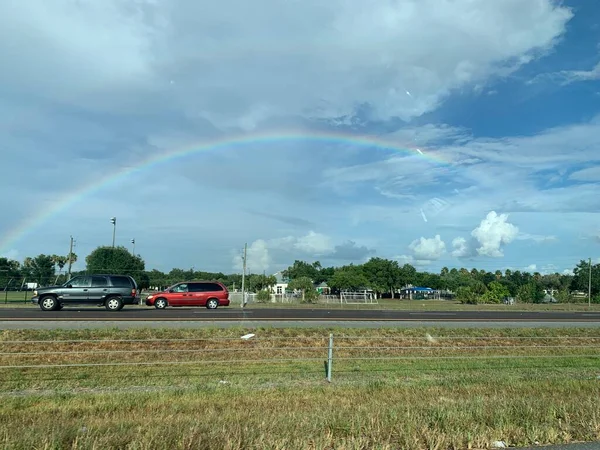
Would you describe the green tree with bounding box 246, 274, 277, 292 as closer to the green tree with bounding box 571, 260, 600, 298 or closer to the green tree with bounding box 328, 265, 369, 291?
the green tree with bounding box 328, 265, 369, 291

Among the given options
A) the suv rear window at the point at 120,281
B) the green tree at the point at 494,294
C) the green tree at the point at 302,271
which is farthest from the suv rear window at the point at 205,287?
the green tree at the point at 302,271

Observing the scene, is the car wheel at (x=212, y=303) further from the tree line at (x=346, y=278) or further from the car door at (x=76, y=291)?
the tree line at (x=346, y=278)

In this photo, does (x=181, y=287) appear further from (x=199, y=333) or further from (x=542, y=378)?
(x=542, y=378)

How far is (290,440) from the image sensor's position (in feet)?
17.9

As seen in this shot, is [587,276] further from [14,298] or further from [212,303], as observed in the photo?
[14,298]

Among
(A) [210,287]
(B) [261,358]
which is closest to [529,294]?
(A) [210,287]

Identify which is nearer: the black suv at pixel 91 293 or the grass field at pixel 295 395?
the grass field at pixel 295 395

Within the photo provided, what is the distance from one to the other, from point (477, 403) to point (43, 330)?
1444cm

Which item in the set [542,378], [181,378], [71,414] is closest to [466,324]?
[542,378]

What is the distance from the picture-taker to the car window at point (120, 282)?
2552cm

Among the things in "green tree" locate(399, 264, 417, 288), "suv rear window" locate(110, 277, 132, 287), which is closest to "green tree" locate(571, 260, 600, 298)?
"green tree" locate(399, 264, 417, 288)

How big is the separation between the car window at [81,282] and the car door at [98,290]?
19cm

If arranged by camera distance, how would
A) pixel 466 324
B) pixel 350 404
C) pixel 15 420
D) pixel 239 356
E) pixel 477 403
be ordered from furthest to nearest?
pixel 466 324 → pixel 239 356 → pixel 350 404 → pixel 477 403 → pixel 15 420

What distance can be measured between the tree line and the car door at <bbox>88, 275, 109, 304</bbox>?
18.8 meters
